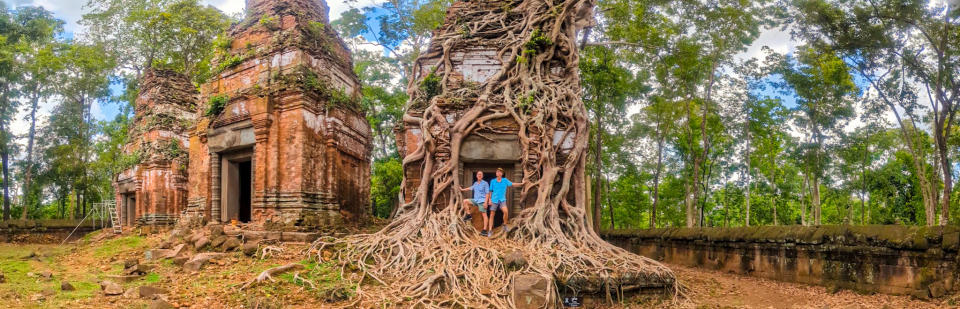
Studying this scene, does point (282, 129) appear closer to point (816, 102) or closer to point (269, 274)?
point (269, 274)

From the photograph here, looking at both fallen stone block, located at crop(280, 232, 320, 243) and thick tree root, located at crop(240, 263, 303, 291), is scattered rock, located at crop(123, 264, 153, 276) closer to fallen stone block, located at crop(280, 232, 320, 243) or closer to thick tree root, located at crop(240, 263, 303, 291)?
thick tree root, located at crop(240, 263, 303, 291)

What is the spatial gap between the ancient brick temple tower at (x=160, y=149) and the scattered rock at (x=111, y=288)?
11.2 m

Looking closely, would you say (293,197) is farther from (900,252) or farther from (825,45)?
(825,45)

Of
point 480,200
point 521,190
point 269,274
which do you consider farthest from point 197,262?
point 521,190

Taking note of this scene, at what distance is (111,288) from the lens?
19.1ft

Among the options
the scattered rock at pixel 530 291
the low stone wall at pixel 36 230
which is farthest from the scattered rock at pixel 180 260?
the low stone wall at pixel 36 230

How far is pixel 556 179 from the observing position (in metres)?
8.07

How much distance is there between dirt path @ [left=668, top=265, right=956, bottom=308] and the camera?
6.00 m

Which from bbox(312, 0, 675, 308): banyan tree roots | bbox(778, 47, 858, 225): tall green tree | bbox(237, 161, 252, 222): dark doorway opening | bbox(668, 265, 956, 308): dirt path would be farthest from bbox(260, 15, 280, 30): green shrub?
bbox(778, 47, 858, 225): tall green tree

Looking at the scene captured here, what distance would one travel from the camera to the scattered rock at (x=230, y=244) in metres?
8.05

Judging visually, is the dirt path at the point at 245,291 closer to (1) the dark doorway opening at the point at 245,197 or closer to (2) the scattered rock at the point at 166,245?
(2) the scattered rock at the point at 166,245

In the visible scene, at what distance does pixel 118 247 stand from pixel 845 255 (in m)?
12.5

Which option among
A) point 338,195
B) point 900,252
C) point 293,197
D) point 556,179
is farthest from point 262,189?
point 900,252

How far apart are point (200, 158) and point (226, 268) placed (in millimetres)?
4827
